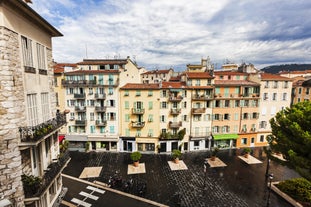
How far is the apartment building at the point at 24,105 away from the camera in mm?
8594

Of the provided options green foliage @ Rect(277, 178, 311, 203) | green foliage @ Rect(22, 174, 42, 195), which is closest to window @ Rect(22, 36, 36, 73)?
green foliage @ Rect(22, 174, 42, 195)

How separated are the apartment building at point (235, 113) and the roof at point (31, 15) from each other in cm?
2989

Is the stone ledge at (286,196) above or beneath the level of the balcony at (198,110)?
beneath

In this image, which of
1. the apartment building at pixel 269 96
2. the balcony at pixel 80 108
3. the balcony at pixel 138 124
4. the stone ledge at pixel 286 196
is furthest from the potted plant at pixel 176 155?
the apartment building at pixel 269 96

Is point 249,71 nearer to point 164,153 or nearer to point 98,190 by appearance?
point 164,153

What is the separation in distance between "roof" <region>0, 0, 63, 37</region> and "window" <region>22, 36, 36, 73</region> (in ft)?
4.66

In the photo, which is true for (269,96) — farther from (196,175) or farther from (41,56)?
(41,56)

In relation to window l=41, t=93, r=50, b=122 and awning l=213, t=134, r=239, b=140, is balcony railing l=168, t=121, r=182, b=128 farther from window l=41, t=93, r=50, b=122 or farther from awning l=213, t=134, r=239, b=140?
→ window l=41, t=93, r=50, b=122

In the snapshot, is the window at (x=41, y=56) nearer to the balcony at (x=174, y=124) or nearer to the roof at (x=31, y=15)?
the roof at (x=31, y=15)

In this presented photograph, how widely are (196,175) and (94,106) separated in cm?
2276

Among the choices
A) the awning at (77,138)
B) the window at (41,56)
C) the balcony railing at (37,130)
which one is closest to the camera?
the balcony railing at (37,130)

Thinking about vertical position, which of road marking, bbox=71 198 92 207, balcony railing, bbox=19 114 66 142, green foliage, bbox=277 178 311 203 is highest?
balcony railing, bbox=19 114 66 142

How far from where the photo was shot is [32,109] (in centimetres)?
1085

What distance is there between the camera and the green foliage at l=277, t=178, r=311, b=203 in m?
18.7
